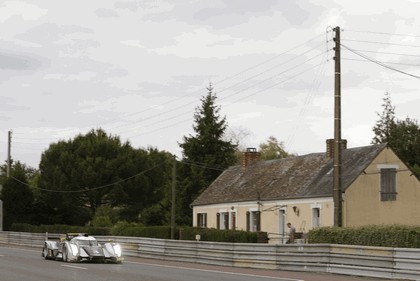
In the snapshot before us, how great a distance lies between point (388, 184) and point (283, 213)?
7385mm

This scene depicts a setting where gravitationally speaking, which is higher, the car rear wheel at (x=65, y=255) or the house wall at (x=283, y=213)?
the house wall at (x=283, y=213)

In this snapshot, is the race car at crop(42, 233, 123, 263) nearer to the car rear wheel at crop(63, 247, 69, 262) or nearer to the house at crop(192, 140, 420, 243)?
the car rear wheel at crop(63, 247, 69, 262)

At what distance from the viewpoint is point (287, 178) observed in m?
55.9

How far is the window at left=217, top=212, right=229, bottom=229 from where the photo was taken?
59.5 metres

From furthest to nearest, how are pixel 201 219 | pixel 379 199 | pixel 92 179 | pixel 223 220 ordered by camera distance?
pixel 92 179 < pixel 201 219 < pixel 223 220 < pixel 379 199

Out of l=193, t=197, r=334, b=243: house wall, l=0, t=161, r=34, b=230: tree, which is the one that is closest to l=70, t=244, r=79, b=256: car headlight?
l=193, t=197, r=334, b=243: house wall

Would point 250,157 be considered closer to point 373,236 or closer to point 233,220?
point 233,220

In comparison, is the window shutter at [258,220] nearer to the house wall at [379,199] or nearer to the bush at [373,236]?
the house wall at [379,199]

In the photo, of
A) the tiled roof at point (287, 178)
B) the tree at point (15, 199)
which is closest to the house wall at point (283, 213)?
the tiled roof at point (287, 178)

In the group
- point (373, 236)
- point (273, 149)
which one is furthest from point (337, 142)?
point (273, 149)

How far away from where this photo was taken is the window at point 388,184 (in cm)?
4979

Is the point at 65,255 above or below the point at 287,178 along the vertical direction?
below

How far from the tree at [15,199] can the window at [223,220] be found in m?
24.7

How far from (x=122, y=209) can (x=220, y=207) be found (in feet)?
95.5
